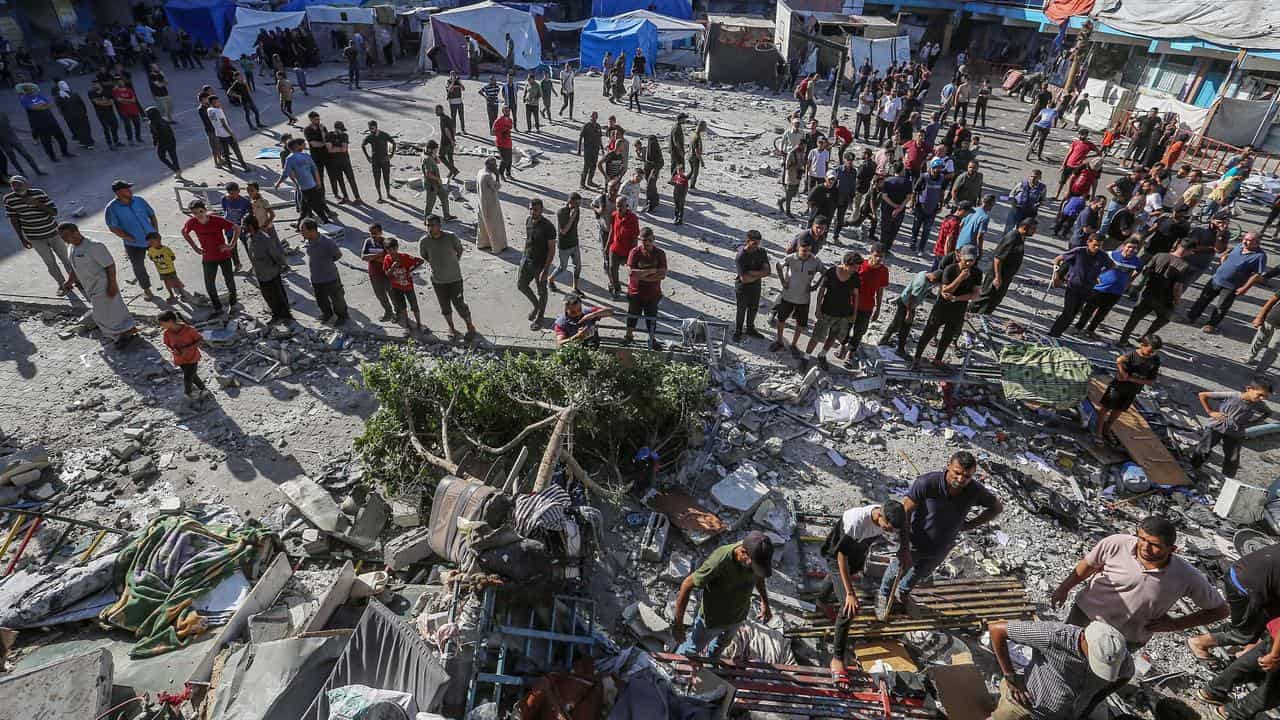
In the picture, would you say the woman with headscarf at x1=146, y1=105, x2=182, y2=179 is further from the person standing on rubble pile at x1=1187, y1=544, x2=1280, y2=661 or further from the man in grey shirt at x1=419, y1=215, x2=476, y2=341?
the person standing on rubble pile at x1=1187, y1=544, x2=1280, y2=661

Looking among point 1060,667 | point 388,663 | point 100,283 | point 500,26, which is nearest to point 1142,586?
point 1060,667

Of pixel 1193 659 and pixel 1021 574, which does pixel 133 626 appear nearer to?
pixel 1021 574

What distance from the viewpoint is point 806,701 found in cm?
411

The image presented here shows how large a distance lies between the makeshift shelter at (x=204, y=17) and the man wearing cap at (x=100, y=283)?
76.3ft

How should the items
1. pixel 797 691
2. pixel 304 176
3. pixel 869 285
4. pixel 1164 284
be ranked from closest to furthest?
pixel 797 691
pixel 869 285
pixel 1164 284
pixel 304 176

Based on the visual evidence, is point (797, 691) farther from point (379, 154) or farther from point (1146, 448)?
point (379, 154)

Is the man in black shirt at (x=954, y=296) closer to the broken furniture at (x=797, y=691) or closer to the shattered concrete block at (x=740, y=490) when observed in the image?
the shattered concrete block at (x=740, y=490)

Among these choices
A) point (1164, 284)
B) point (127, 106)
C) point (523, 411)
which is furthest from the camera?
point (127, 106)

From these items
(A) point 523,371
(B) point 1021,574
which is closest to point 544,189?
(A) point 523,371

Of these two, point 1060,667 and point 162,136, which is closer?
point 1060,667

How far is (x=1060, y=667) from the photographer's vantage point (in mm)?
3654

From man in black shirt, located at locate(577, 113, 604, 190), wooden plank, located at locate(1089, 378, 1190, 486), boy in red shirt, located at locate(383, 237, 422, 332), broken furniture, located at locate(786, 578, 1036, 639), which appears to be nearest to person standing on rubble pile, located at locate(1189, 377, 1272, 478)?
wooden plank, located at locate(1089, 378, 1190, 486)

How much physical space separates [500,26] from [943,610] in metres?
25.9

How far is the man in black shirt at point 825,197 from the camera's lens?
10297 mm
